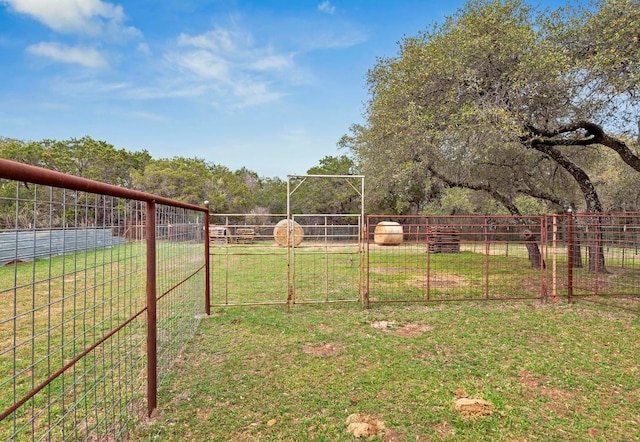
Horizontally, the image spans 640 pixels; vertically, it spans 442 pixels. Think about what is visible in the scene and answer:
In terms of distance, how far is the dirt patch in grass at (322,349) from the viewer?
13.1 feet

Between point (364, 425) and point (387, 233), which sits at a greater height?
point (387, 233)

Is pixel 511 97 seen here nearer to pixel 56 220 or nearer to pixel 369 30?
pixel 369 30

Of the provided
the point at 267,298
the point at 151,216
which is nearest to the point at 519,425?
the point at 151,216

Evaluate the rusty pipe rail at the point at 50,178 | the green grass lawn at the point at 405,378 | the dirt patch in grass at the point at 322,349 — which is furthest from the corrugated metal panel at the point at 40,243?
the dirt patch in grass at the point at 322,349

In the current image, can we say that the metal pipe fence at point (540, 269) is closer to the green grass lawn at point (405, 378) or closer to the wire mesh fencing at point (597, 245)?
the wire mesh fencing at point (597, 245)

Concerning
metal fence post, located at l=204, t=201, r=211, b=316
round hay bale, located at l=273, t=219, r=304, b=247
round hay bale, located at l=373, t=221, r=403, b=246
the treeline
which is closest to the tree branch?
round hay bale, located at l=373, t=221, r=403, b=246

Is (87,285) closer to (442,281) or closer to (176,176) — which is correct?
(442,281)

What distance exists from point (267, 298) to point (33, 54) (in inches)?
775

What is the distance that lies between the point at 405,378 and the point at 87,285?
2.93 metres

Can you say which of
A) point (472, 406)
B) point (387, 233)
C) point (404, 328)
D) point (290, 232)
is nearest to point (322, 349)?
point (404, 328)

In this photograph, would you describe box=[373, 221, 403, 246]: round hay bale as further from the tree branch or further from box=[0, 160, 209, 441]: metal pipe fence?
the tree branch

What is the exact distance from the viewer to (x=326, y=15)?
10.0 meters

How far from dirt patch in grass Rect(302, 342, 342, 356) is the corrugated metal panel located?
2.80m

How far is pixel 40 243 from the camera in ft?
4.59
